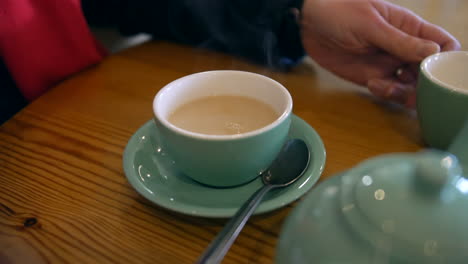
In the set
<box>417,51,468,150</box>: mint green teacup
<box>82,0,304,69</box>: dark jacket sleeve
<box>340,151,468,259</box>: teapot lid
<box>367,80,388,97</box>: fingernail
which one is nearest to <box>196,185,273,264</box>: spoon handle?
<box>340,151,468,259</box>: teapot lid

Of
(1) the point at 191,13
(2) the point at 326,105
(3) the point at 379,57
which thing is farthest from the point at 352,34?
(1) the point at 191,13

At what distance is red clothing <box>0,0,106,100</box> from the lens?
2.39 ft

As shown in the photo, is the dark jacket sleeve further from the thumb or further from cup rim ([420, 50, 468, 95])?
cup rim ([420, 50, 468, 95])

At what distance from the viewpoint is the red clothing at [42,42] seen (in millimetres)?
728

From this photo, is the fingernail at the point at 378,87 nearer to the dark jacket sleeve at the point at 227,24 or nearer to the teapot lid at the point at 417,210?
the dark jacket sleeve at the point at 227,24

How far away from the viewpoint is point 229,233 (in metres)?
0.38

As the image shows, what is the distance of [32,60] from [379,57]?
2.50ft

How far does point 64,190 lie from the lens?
54 cm

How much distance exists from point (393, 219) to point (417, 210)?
19 mm

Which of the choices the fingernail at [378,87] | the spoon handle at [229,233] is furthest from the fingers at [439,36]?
the spoon handle at [229,233]

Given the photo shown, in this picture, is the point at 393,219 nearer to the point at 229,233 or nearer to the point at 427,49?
the point at 229,233

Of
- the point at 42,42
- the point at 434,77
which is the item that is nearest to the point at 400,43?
the point at 434,77

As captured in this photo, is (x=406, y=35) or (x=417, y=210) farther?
(x=406, y=35)

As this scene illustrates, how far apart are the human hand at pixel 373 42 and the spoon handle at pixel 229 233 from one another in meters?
0.44
